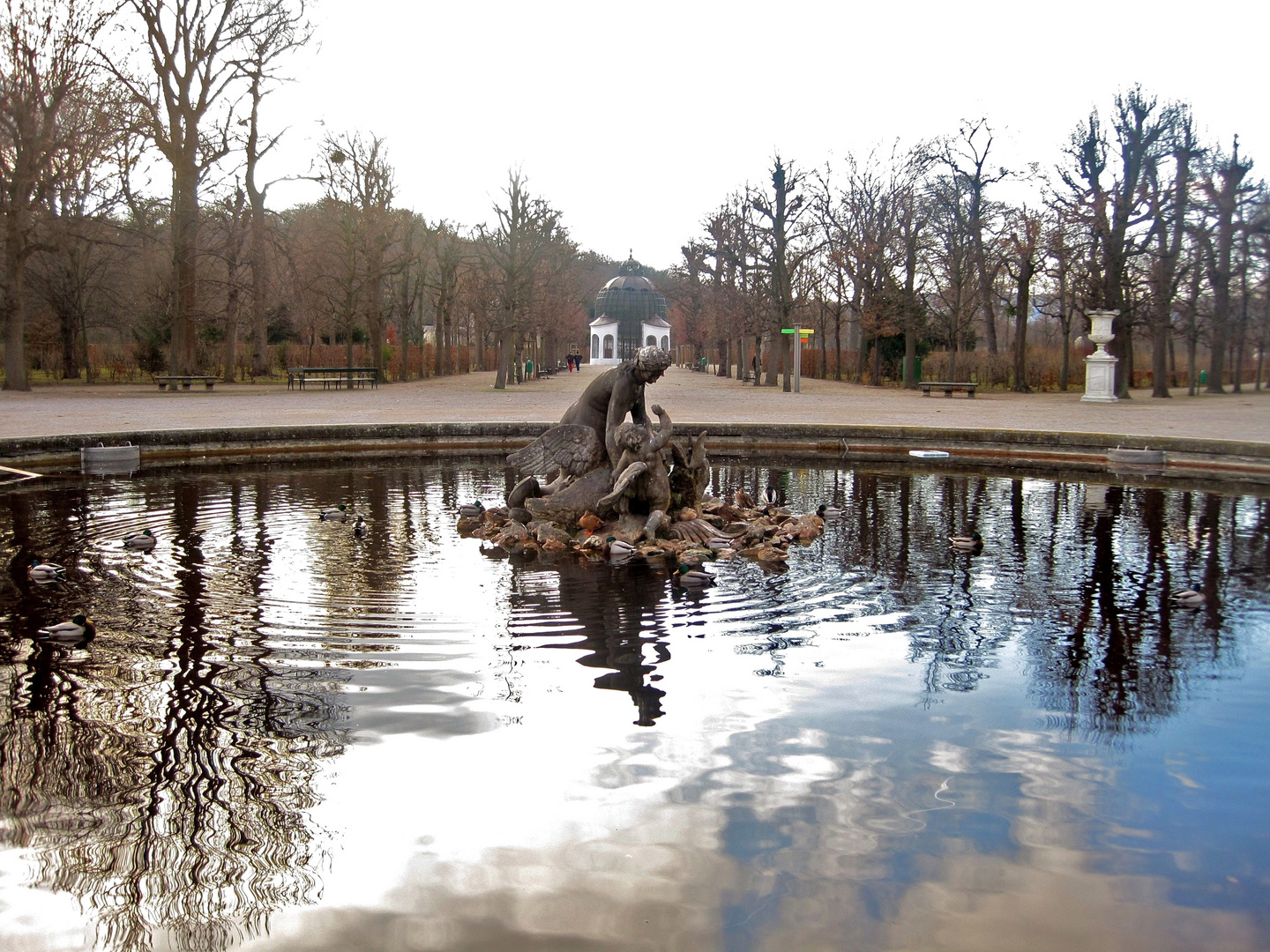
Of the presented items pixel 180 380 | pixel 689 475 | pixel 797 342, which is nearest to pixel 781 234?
pixel 797 342

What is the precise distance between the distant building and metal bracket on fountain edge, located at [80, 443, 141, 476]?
89.3 meters

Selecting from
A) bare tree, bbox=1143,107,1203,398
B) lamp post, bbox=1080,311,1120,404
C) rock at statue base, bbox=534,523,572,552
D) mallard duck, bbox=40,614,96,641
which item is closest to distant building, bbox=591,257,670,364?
bare tree, bbox=1143,107,1203,398

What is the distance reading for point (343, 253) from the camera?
128 feet

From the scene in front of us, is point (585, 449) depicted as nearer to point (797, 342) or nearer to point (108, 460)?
point (108, 460)

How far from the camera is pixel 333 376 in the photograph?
39.5 meters

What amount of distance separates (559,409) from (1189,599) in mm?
19796

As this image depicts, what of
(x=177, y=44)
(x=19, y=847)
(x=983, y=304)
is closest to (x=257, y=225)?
(x=177, y=44)

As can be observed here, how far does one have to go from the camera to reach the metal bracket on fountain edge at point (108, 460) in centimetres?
1410

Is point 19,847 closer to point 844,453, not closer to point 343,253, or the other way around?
point 844,453

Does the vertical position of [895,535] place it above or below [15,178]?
below

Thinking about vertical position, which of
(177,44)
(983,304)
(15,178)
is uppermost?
(177,44)

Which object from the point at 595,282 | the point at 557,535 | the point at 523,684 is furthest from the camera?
the point at 595,282

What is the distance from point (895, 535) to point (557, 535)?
320 centimetres

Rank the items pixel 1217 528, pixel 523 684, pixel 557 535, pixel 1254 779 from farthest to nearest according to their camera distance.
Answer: pixel 1217 528 → pixel 557 535 → pixel 523 684 → pixel 1254 779
